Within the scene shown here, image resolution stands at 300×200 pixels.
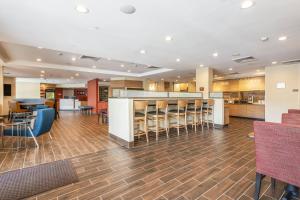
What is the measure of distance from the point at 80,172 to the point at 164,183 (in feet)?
4.26

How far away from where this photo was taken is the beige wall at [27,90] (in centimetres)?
1255

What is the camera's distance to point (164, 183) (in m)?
2.02

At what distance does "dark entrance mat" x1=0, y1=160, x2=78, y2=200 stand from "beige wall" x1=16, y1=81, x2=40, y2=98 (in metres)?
13.2

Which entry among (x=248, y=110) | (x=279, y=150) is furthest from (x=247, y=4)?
(x=248, y=110)

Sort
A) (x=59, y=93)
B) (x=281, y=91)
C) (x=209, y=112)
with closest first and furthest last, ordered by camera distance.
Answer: (x=209, y=112)
(x=281, y=91)
(x=59, y=93)

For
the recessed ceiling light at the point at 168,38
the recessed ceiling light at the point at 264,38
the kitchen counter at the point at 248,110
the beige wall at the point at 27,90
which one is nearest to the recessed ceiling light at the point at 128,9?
the recessed ceiling light at the point at 168,38

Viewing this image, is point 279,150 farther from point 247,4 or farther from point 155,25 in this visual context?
point 155,25

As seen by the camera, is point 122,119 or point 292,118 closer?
point 292,118

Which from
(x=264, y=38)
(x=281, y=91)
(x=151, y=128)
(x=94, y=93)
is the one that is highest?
(x=264, y=38)

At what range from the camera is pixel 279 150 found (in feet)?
4.44

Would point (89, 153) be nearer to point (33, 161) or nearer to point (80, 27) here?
point (33, 161)

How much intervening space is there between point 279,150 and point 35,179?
294 cm

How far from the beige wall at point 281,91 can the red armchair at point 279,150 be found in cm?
646

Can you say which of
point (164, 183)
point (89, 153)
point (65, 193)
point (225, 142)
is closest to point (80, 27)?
point (89, 153)
